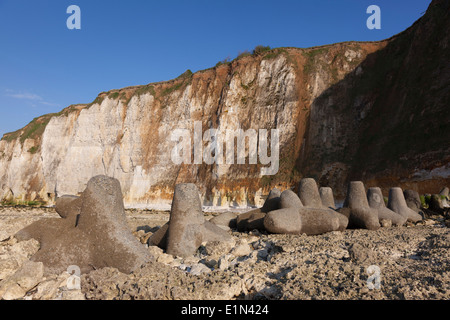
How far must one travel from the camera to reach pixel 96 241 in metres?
5.58

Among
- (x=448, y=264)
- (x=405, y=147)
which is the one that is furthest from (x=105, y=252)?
(x=405, y=147)

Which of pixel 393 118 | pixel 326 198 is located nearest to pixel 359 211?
pixel 326 198

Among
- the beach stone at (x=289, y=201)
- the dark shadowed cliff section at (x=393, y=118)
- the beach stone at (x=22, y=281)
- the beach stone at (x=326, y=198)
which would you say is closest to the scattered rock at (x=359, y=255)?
the beach stone at (x=289, y=201)

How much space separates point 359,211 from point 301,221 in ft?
8.77

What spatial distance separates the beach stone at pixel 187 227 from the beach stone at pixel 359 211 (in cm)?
477

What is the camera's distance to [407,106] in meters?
22.5

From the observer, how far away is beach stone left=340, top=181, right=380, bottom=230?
983 cm

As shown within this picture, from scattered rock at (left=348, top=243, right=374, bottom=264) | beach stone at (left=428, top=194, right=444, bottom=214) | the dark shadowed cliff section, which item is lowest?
beach stone at (left=428, top=194, right=444, bottom=214)

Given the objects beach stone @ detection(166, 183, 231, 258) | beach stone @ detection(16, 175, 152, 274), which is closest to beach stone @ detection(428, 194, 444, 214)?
beach stone @ detection(166, 183, 231, 258)

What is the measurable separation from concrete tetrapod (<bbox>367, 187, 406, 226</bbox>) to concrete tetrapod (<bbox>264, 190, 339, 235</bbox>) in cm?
294

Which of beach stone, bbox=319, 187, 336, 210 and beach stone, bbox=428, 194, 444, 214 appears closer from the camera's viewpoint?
beach stone, bbox=319, 187, 336, 210

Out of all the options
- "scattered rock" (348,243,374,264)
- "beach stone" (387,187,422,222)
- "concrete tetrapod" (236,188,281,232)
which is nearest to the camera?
"scattered rock" (348,243,374,264)

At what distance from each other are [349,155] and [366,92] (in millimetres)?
6429

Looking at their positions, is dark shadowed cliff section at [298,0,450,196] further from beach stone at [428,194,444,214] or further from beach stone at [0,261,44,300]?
beach stone at [0,261,44,300]
